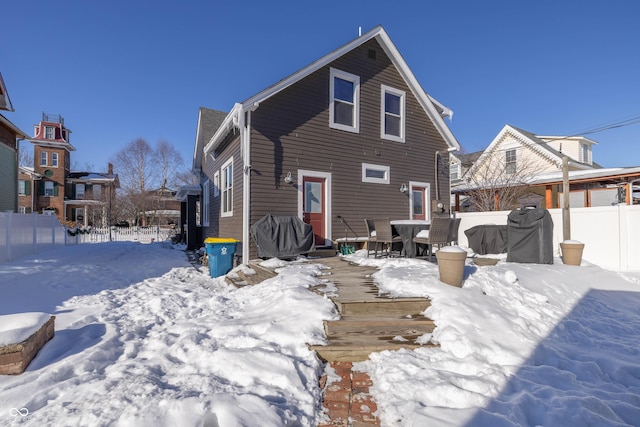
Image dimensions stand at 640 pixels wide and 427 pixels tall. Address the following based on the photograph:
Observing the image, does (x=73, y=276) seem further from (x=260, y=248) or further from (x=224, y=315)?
(x=224, y=315)

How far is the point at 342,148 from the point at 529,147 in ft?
56.0

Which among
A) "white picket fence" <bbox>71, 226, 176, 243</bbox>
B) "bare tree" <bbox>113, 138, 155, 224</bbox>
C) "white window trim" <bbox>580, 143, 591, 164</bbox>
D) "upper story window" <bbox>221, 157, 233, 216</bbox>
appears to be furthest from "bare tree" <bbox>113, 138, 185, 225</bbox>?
"white window trim" <bbox>580, 143, 591, 164</bbox>

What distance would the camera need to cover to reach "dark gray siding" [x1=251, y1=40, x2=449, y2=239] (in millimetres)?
7836

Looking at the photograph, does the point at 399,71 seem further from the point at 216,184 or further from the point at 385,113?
the point at 216,184

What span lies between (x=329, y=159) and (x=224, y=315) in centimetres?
559

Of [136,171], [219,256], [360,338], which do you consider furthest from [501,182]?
[136,171]

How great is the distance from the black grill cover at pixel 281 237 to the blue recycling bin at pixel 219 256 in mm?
647

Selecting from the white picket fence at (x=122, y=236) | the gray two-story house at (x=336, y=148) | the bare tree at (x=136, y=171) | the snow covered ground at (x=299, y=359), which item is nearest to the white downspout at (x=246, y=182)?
the gray two-story house at (x=336, y=148)

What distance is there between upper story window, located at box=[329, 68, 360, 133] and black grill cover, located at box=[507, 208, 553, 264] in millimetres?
4853

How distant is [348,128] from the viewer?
9.08 m

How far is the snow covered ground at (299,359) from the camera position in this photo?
2139 mm

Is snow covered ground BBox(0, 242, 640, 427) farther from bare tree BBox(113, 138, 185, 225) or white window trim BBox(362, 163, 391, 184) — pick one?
bare tree BBox(113, 138, 185, 225)

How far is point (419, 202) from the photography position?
1066 centimetres

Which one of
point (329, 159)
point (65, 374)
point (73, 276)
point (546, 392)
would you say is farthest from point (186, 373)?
point (329, 159)
